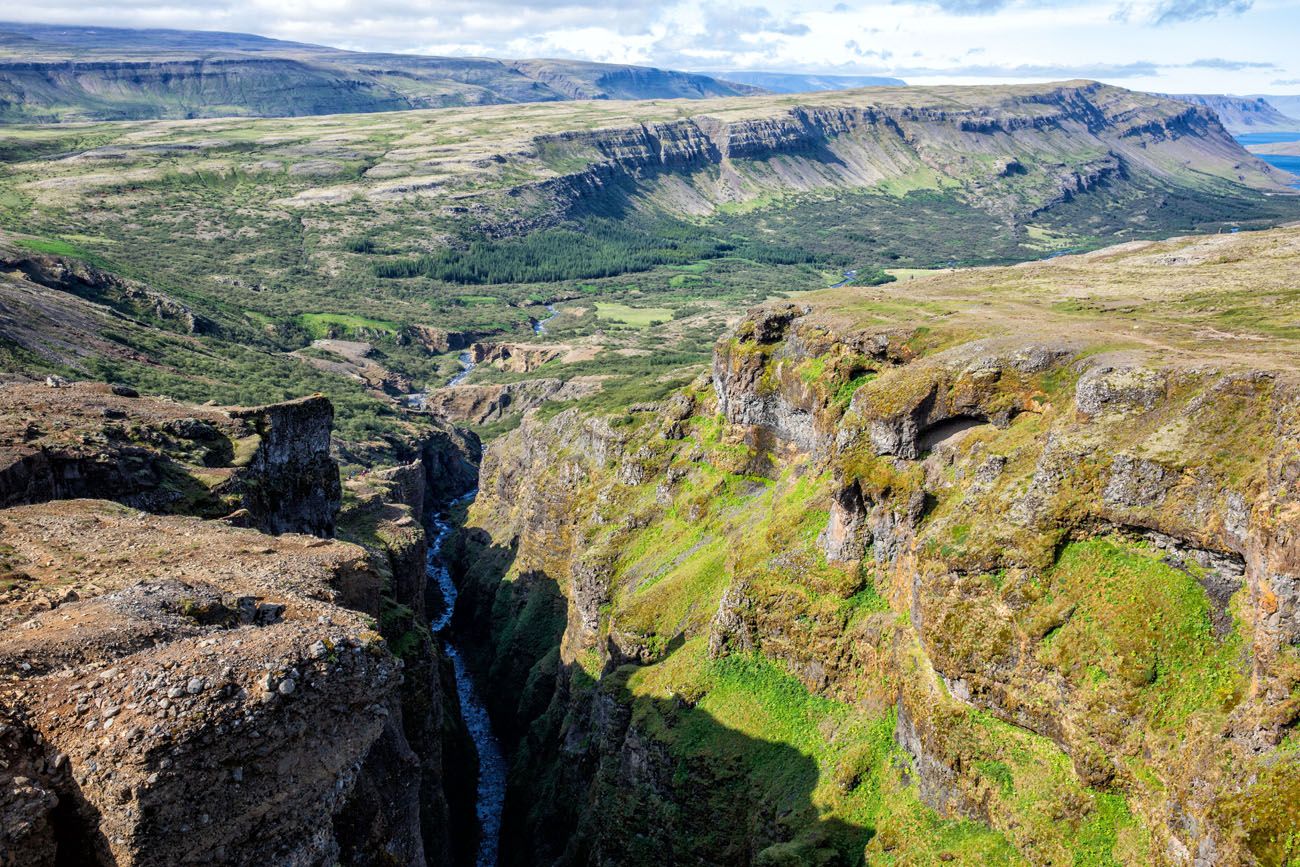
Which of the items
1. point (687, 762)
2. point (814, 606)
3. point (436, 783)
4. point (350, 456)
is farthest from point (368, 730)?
point (350, 456)

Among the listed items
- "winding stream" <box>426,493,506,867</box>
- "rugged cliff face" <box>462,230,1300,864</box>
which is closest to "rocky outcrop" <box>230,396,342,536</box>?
"rugged cliff face" <box>462,230,1300,864</box>

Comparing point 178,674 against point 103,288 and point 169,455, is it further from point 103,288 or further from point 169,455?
point 103,288

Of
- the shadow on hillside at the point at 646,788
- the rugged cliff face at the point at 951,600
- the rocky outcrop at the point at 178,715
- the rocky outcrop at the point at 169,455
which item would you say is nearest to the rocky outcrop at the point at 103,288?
the rocky outcrop at the point at 169,455

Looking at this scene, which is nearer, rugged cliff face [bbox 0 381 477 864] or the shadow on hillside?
rugged cliff face [bbox 0 381 477 864]

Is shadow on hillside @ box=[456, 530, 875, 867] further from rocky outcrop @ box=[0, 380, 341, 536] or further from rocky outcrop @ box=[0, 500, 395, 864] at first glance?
rocky outcrop @ box=[0, 380, 341, 536]

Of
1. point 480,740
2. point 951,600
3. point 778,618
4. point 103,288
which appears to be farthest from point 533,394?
point 951,600

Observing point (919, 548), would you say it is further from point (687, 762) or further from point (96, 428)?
point (96, 428)
